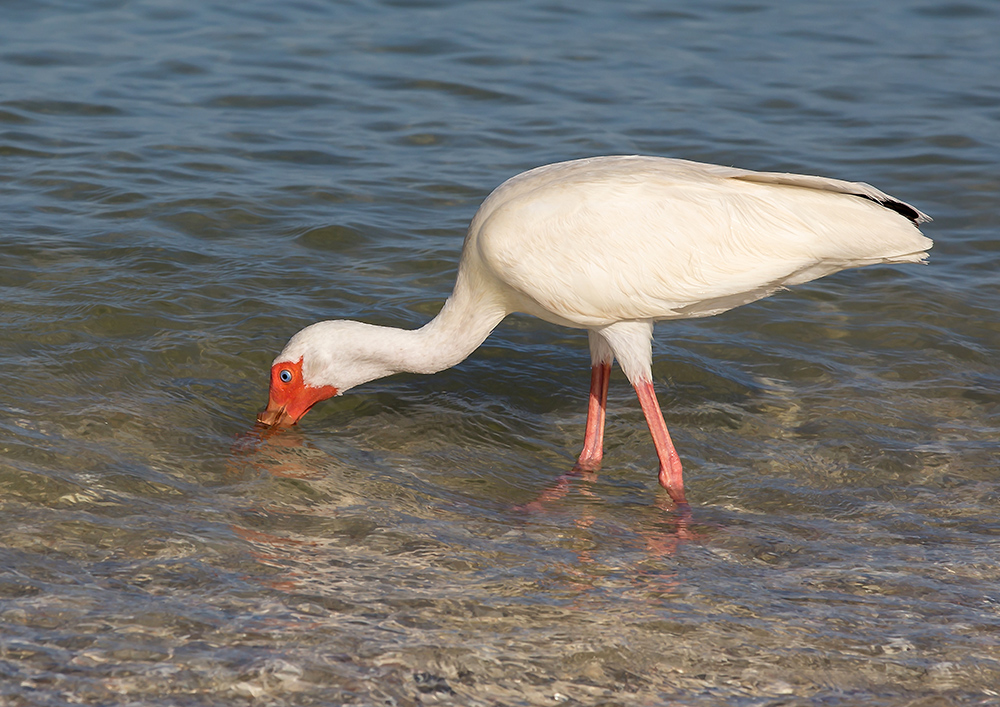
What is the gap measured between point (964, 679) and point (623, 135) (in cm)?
764

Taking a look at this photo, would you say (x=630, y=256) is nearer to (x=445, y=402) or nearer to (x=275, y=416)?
(x=445, y=402)

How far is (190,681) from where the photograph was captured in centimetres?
434

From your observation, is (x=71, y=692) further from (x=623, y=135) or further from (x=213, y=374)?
(x=623, y=135)

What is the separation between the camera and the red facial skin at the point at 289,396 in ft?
21.7

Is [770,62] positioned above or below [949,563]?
above

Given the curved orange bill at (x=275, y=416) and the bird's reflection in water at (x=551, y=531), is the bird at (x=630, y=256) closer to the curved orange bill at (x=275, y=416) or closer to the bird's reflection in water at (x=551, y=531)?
the curved orange bill at (x=275, y=416)

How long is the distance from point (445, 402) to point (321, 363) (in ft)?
3.66

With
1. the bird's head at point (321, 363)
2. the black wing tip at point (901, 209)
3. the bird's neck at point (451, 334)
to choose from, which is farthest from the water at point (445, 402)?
the black wing tip at point (901, 209)

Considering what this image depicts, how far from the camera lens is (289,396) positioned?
6699 mm

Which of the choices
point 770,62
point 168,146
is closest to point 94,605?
point 168,146

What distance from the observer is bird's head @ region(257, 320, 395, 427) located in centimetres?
659

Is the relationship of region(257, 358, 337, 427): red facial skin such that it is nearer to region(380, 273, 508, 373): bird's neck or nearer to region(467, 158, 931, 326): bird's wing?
region(380, 273, 508, 373): bird's neck

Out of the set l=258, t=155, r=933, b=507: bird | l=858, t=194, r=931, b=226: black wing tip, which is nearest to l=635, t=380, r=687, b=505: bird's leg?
l=258, t=155, r=933, b=507: bird

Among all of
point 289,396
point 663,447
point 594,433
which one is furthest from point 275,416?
point 663,447
